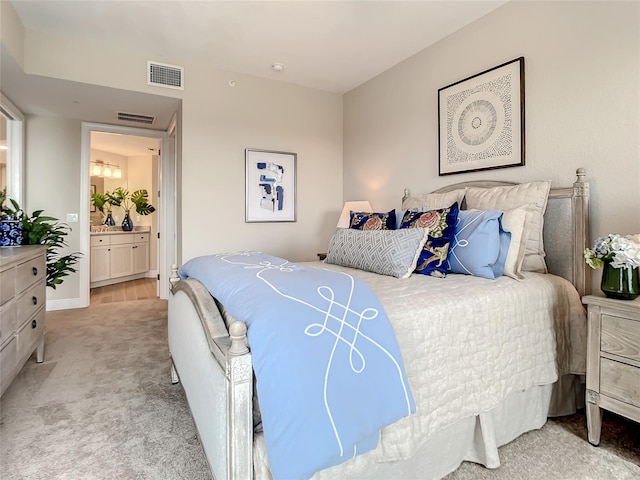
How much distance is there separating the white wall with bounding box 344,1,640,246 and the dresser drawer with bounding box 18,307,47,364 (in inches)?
125

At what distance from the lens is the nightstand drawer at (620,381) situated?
4.87ft

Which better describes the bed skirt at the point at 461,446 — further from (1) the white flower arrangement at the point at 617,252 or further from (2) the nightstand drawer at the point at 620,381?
(1) the white flower arrangement at the point at 617,252

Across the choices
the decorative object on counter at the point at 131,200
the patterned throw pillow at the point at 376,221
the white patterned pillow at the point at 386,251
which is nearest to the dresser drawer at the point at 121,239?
the decorative object on counter at the point at 131,200

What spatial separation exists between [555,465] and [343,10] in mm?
2959

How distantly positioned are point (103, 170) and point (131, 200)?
2.52 feet

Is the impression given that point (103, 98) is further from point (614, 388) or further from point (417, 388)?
point (614, 388)

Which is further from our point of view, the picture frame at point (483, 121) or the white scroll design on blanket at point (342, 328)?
the picture frame at point (483, 121)

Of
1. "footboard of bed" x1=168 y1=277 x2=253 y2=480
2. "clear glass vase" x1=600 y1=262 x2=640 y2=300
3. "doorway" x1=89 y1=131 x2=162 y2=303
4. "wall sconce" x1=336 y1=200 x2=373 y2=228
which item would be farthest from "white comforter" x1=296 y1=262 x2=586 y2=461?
"doorway" x1=89 y1=131 x2=162 y2=303

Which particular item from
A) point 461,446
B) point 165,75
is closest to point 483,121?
point 461,446

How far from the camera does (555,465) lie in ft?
4.92

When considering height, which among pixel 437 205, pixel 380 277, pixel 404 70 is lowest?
pixel 380 277

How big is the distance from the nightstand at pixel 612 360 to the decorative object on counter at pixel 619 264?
0.05 m

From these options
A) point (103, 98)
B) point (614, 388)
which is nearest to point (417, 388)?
point (614, 388)

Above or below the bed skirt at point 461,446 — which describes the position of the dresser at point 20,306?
above
